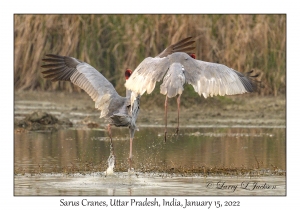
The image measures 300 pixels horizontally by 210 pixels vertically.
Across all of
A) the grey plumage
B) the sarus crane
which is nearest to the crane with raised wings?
the sarus crane

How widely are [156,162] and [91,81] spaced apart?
61.0 inches

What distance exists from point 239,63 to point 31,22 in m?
5.34

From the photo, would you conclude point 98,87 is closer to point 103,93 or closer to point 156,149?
point 103,93

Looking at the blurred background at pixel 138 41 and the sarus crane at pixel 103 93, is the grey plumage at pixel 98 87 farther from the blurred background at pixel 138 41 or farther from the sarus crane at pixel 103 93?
the blurred background at pixel 138 41

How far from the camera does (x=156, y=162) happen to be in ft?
37.4

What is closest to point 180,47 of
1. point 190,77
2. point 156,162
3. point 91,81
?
point 91,81

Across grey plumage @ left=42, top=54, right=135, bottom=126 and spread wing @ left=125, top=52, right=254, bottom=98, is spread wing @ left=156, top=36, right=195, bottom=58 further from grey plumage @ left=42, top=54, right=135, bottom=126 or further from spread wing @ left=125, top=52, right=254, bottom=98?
spread wing @ left=125, top=52, right=254, bottom=98

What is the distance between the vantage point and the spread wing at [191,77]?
31.6ft

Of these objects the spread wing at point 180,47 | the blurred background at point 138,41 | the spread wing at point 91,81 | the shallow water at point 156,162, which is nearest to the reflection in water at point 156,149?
the shallow water at point 156,162

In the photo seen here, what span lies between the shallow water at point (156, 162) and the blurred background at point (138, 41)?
346 cm

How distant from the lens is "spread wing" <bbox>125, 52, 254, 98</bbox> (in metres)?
9.62

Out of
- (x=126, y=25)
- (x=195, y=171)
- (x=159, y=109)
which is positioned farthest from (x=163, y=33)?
(x=195, y=171)

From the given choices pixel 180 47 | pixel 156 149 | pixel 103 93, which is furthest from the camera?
pixel 156 149

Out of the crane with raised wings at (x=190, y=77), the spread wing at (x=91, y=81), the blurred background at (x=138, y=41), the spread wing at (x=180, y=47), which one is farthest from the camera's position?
the blurred background at (x=138, y=41)
